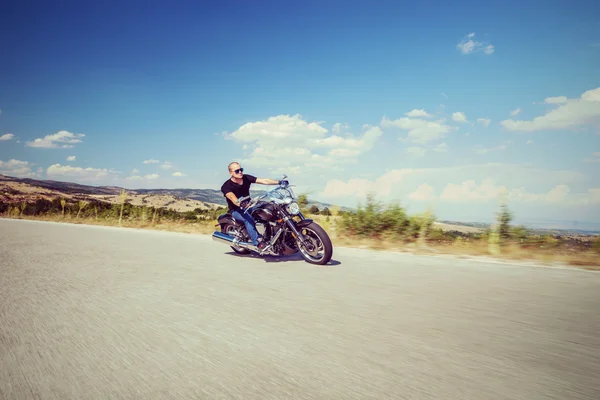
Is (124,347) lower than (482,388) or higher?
lower

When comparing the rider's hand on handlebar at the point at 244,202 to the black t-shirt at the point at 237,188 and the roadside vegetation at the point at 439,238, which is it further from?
the roadside vegetation at the point at 439,238

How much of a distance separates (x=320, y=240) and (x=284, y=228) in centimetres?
74

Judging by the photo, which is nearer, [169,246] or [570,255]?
[570,255]

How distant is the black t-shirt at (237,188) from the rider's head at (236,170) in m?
0.16

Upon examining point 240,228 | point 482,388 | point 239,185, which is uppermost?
point 239,185

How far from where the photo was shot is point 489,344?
258 centimetres

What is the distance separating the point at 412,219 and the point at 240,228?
472 centimetres

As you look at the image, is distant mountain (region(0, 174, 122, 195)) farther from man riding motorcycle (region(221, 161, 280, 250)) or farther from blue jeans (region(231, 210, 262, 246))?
blue jeans (region(231, 210, 262, 246))

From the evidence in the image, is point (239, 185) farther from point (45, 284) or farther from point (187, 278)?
point (45, 284)

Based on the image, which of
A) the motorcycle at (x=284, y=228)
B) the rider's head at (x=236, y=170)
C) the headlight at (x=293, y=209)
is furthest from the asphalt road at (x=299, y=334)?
the rider's head at (x=236, y=170)

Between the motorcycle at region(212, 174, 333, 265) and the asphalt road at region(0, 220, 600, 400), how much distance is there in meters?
0.70

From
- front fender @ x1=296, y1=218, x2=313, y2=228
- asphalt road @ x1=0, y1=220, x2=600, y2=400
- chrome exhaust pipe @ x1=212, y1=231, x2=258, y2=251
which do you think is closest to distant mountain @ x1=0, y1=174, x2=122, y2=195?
chrome exhaust pipe @ x1=212, y1=231, x2=258, y2=251

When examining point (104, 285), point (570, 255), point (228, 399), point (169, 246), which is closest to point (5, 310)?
point (104, 285)

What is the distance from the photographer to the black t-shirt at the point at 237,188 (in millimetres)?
7039
